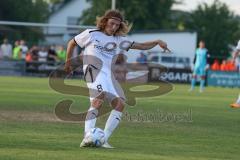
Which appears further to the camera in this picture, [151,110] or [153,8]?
[153,8]

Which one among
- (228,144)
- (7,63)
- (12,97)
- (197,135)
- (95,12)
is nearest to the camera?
(228,144)

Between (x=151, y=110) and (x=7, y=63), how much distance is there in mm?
27128

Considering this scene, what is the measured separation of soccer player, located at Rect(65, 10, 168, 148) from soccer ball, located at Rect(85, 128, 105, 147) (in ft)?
0.57

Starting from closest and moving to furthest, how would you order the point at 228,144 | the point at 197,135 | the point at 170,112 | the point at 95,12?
the point at 228,144 < the point at 197,135 < the point at 170,112 < the point at 95,12

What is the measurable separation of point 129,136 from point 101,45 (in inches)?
91.0

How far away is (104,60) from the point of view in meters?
11.9

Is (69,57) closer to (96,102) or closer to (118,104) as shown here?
(96,102)

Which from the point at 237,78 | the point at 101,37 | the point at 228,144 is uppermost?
the point at 101,37

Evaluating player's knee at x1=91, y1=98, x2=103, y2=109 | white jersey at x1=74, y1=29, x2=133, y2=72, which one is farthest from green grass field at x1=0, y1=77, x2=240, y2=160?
white jersey at x1=74, y1=29, x2=133, y2=72

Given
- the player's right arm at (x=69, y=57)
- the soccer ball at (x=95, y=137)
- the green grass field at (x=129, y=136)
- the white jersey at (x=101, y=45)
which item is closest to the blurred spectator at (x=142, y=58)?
the green grass field at (x=129, y=136)

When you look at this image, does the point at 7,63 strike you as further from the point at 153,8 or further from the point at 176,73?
the point at 153,8

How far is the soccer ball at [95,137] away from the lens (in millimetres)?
11430

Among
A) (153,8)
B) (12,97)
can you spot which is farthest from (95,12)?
(12,97)

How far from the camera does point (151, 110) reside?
Answer: 20.1 m
